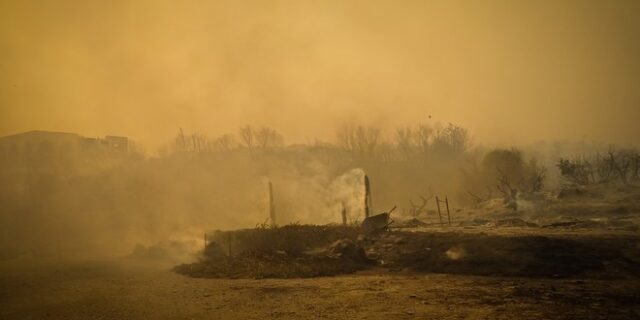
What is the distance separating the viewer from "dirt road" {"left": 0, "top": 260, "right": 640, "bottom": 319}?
1070 cm

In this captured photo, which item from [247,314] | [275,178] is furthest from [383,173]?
[247,314]

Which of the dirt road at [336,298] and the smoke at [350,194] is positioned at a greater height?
the smoke at [350,194]

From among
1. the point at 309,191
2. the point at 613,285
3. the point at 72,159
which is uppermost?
the point at 72,159

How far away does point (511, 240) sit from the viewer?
18.2 meters

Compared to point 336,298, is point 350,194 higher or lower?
higher

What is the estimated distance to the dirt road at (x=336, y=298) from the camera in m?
10.7

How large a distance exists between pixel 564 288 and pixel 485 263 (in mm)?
4200

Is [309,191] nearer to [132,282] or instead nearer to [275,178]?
[275,178]

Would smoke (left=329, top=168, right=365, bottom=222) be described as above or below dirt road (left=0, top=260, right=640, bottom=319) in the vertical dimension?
above

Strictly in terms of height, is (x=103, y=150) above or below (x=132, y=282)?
above

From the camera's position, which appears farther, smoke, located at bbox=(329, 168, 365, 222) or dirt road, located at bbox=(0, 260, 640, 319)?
smoke, located at bbox=(329, 168, 365, 222)

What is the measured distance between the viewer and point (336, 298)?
42.8ft

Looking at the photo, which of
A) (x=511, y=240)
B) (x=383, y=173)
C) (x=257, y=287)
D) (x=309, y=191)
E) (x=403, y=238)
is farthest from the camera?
(x=383, y=173)

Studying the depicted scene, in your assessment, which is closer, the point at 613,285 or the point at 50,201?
the point at 613,285
